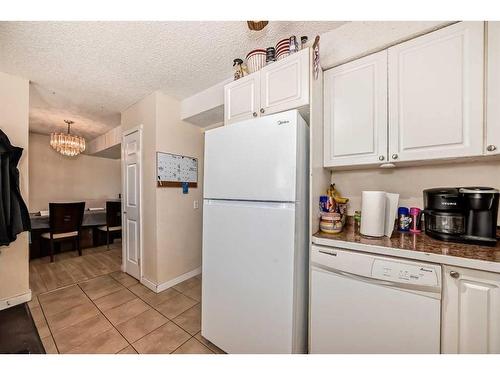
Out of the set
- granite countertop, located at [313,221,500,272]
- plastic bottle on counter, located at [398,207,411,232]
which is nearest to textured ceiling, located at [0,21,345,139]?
plastic bottle on counter, located at [398,207,411,232]

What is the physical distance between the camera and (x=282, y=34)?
1478 mm

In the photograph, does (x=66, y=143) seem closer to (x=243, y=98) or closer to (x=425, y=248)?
(x=243, y=98)

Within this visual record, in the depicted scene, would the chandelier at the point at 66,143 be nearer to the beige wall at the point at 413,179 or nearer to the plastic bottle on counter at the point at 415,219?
the beige wall at the point at 413,179

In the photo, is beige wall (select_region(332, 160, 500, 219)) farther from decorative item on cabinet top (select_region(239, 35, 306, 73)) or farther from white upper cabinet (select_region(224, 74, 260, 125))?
decorative item on cabinet top (select_region(239, 35, 306, 73))

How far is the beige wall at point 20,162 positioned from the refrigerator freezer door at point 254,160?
2.03m

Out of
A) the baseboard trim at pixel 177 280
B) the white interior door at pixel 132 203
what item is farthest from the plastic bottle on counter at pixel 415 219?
the white interior door at pixel 132 203

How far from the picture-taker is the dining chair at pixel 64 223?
292 centimetres

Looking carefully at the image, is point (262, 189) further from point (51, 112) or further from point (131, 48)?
point (51, 112)

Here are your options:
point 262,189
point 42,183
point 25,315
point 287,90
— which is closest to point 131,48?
point 287,90

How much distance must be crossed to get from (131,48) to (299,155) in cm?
163

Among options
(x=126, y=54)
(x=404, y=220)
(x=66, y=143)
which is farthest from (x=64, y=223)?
(x=404, y=220)

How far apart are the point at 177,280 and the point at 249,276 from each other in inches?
63.4

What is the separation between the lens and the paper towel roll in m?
1.15

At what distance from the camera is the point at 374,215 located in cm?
116
